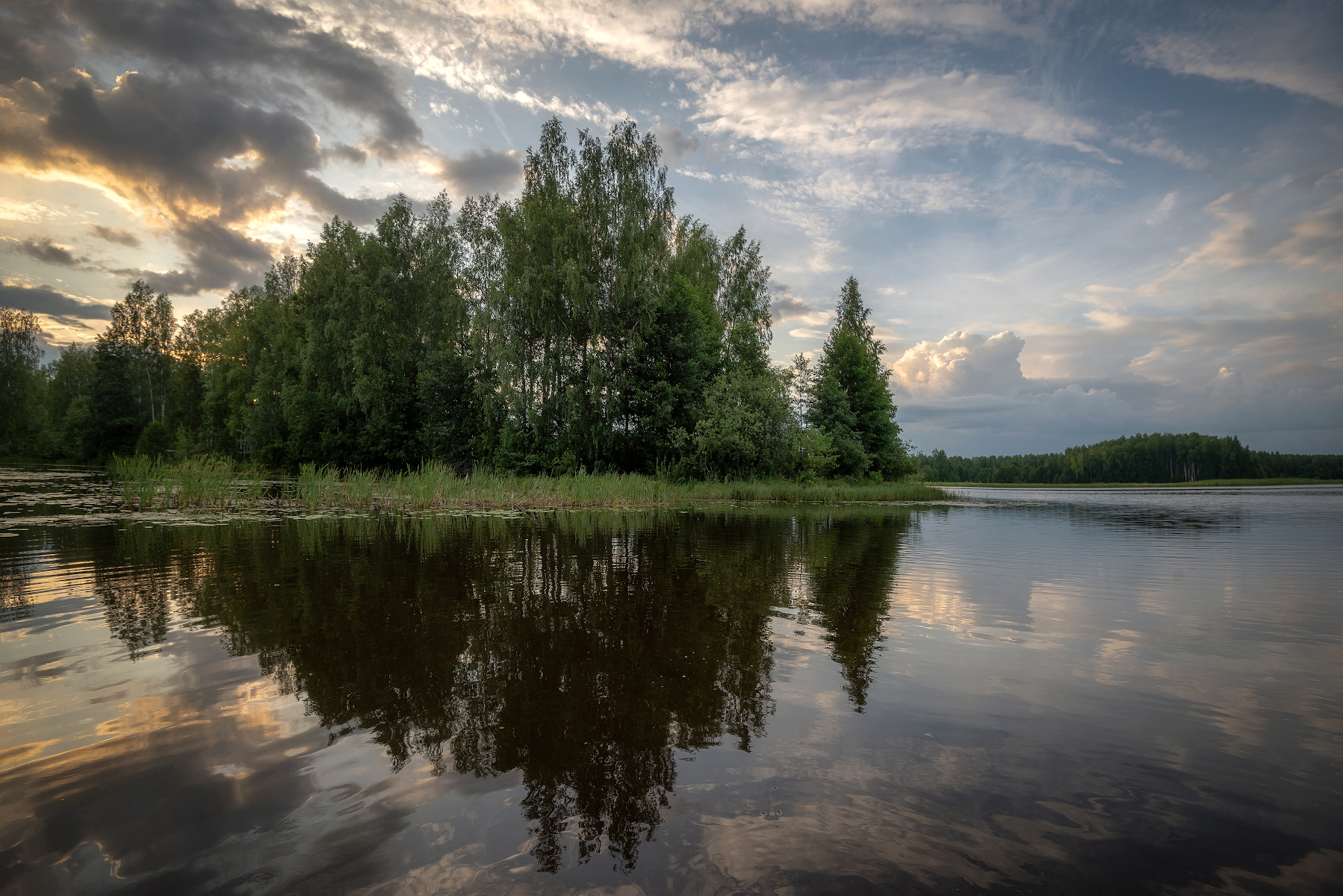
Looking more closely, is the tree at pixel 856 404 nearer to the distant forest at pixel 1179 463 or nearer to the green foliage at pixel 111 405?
the distant forest at pixel 1179 463

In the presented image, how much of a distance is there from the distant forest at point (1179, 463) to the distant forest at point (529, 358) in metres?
49.0

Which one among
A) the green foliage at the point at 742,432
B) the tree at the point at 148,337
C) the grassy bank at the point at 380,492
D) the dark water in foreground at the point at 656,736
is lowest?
the dark water in foreground at the point at 656,736

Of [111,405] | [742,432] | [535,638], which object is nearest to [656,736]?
[535,638]

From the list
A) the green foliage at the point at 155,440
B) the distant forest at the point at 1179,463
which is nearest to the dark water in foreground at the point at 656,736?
the green foliage at the point at 155,440

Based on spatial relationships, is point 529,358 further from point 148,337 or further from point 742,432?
point 148,337

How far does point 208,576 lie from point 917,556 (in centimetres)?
1088

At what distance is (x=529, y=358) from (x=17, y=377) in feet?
234

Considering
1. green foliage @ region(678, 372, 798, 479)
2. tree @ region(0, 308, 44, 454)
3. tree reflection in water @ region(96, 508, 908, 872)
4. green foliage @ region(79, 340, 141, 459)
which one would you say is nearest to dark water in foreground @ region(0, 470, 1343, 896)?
tree reflection in water @ region(96, 508, 908, 872)

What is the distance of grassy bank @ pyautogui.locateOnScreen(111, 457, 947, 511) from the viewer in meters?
16.8

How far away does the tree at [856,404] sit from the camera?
142 ft

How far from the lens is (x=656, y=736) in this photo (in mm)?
3059

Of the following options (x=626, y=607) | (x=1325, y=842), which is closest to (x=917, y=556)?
(x=626, y=607)

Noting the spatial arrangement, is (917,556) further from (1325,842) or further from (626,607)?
(1325,842)

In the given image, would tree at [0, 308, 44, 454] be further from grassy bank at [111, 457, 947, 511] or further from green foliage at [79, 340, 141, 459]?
grassy bank at [111, 457, 947, 511]
